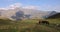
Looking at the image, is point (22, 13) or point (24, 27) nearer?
point (24, 27)

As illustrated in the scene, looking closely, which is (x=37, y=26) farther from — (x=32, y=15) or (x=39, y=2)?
(x=39, y=2)

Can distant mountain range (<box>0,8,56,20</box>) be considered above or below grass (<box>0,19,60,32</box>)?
above

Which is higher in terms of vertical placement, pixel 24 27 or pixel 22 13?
pixel 22 13

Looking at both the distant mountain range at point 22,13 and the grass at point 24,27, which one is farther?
the distant mountain range at point 22,13

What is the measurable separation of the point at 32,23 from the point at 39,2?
1118 millimetres

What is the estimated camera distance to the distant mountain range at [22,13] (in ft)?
18.5

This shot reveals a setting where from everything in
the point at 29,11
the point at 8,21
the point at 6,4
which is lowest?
the point at 8,21

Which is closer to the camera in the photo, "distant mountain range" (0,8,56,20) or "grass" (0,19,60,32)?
"grass" (0,19,60,32)

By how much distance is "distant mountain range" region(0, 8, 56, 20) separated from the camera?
5.64m

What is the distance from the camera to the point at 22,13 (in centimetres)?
582

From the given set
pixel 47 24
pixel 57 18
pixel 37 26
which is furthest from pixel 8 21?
pixel 57 18

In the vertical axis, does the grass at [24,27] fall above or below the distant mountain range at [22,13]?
below

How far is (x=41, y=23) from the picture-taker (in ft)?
17.8

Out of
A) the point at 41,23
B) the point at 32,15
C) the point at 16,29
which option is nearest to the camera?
the point at 16,29
